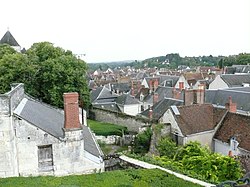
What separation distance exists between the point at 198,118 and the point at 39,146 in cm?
1423

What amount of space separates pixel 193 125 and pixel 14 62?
1622 centimetres

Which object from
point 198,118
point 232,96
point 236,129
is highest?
point 232,96

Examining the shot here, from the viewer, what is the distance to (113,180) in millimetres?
9320

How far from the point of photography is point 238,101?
110 ft

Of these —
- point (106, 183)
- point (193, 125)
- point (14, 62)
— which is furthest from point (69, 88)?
point (106, 183)

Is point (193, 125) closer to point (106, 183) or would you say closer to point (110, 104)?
point (106, 183)

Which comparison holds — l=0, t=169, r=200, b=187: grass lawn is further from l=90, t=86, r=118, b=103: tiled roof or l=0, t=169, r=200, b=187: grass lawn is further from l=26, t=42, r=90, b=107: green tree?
l=90, t=86, r=118, b=103: tiled roof

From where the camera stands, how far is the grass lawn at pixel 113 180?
29.7ft

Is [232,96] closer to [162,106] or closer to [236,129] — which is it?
[162,106]

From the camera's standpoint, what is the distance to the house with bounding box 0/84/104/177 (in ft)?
38.8

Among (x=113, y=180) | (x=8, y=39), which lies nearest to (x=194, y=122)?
(x=113, y=180)

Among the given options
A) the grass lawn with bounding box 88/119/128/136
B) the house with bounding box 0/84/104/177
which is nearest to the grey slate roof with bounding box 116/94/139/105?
the grass lawn with bounding box 88/119/128/136

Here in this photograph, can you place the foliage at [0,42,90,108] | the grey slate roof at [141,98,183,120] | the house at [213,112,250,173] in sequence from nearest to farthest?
the house at [213,112,250,173]
the foliage at [0,42,90,108]
the grey slate roof at [141,98,183,120]

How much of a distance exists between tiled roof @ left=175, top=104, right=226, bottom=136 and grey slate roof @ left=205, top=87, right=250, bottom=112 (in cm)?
941
